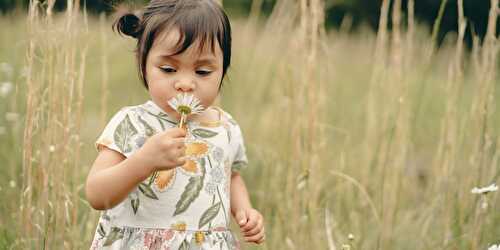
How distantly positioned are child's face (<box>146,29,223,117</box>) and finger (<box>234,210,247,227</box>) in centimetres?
31

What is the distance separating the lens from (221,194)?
1714mm

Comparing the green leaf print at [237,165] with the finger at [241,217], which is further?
the green leaf print at [237,165]

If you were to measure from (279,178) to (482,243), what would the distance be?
33.5 inches

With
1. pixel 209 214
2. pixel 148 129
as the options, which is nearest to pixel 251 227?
pixel 209 214

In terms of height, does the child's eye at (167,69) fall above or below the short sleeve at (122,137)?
above

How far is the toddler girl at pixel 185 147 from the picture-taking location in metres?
1.60

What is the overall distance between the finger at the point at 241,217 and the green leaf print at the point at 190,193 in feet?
0.51

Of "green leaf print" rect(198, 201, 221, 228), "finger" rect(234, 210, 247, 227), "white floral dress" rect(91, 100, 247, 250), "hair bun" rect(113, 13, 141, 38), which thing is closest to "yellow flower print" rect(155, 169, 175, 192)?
"white floral dress" rect(91, 100, 247, 250)

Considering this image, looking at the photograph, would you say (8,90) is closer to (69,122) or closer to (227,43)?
(69,122)

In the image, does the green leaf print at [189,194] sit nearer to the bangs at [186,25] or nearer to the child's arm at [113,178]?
the child's arm at [113,178]

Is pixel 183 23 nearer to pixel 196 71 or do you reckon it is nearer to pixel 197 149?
pixel 196 71

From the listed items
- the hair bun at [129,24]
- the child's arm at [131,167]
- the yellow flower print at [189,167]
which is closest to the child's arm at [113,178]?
the child's arm at [131,167]

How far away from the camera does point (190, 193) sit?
5.42ft

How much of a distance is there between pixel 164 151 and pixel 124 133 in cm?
23
